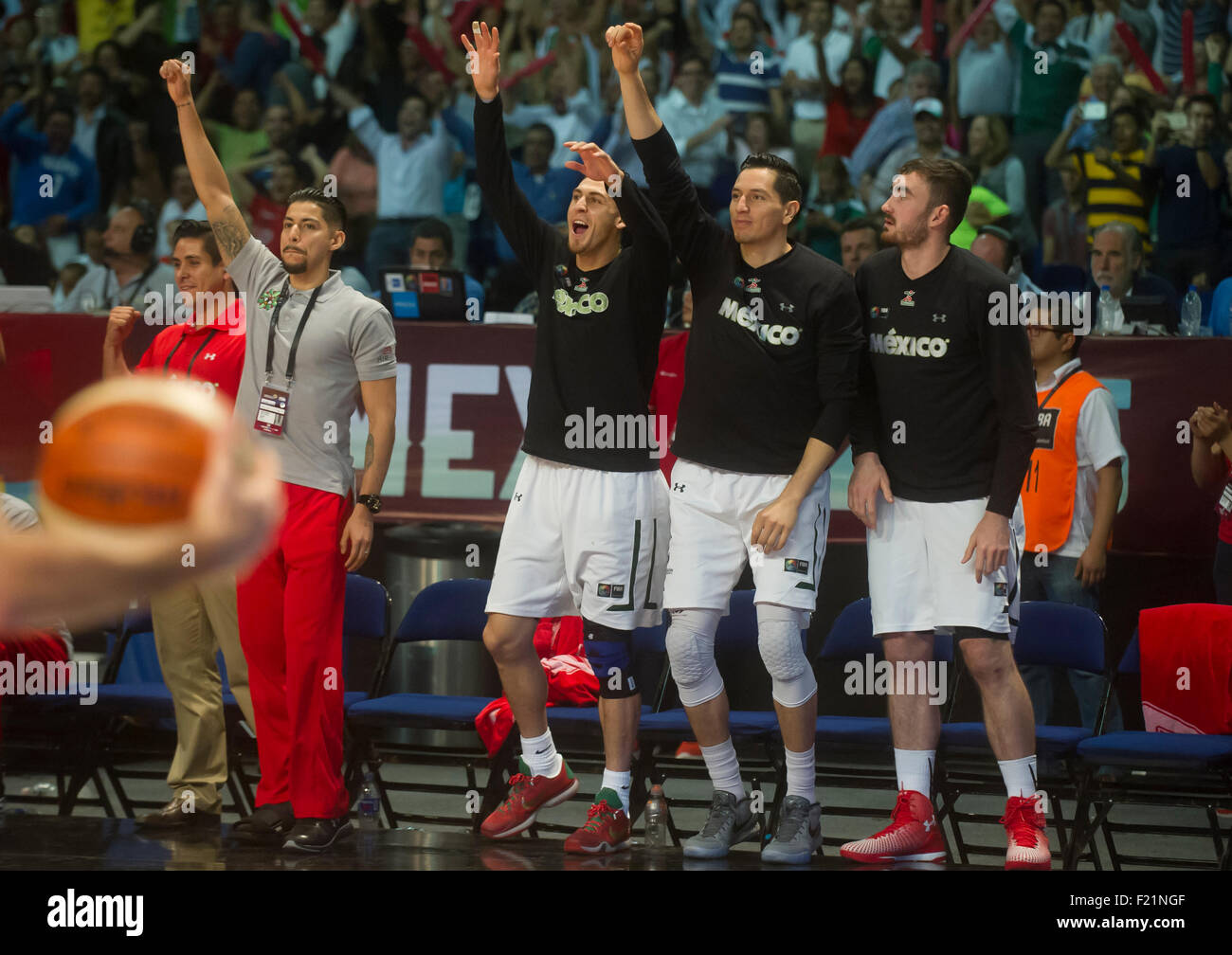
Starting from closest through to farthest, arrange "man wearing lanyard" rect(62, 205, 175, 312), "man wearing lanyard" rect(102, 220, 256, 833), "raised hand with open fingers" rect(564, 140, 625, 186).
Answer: "raised hand with open fingers" rect(564, 140, 625, 186), "man wearing lanyard" rect(102, 220, 256, 833), "man wearing lanyard" rect(62, 205, 175, 312)

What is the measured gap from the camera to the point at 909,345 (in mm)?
4797

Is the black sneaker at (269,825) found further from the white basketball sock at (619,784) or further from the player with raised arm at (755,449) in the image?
the player with raised arm at (755,449)

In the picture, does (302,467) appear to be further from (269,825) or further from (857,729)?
(857,729)

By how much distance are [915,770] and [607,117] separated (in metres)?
6.20

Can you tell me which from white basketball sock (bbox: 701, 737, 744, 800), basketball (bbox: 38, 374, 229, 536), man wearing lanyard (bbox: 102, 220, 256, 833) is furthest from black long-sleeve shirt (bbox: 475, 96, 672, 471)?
basketball (bbox: 38, 374, 229, 536)

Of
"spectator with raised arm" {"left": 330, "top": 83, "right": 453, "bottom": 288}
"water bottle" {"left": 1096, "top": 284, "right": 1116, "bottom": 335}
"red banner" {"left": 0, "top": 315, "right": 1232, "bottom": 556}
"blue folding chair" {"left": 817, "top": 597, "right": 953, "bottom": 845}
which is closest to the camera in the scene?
"blue folding chair" {"left": 817, "top": 597, "right": 953, "bottom": 845}

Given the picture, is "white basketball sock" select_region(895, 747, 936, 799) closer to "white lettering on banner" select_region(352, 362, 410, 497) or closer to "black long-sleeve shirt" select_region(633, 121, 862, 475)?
"black long-sleeve shirt" select_region(633, 121, 862, 475)

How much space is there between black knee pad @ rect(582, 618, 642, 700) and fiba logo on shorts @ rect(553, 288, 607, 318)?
3.43 feet

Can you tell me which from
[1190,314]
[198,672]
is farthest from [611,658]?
[1190,314]

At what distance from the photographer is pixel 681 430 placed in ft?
16.2

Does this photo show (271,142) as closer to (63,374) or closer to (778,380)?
(63,374)

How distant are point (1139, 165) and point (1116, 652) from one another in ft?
10.9

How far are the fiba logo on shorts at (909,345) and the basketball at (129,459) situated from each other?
3.74 metres

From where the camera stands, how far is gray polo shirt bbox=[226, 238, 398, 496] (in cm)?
516
